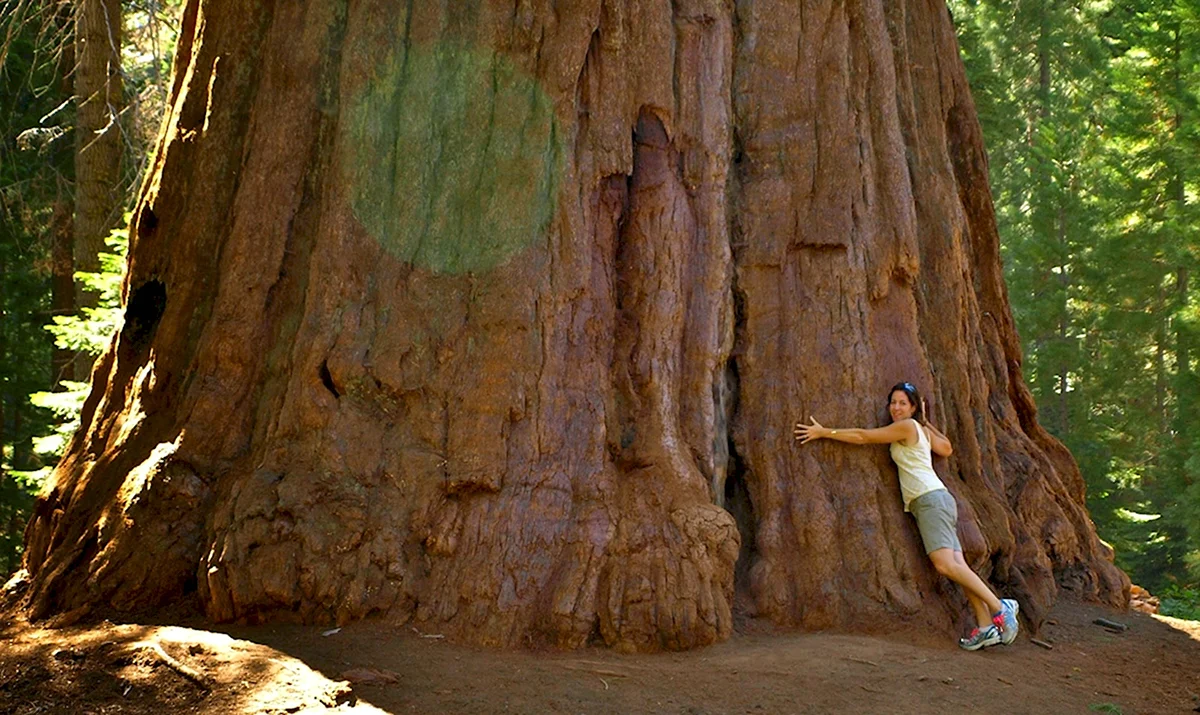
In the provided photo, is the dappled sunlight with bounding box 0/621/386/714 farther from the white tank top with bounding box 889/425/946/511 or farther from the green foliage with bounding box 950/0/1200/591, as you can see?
the green foliage with bounding box 950/0/1200/591

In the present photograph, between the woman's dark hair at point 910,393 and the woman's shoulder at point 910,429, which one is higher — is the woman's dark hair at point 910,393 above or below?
above

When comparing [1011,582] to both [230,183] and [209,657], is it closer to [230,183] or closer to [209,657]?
[209,657]

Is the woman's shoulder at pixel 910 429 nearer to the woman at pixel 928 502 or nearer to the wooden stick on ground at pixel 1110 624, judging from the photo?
the woman at pixel 928 502

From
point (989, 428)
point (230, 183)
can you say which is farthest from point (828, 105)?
point (230, 183)

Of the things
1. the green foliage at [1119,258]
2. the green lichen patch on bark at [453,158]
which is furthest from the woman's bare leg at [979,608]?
the green foliage at [1119,258]

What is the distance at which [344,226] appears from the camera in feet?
22.2

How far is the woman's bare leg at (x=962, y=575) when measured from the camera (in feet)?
23.1

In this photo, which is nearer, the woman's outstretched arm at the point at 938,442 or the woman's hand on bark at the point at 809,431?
the woman's hand on bark at the point at 809,431

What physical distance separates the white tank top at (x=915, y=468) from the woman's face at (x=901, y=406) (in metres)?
0.13

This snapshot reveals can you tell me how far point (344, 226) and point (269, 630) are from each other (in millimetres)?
2321

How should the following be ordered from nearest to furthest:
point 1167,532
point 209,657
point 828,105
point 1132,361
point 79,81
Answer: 1. point 209,657
2. point 828,105
3. point 79,81
4. point 1167,532
5. point 1132,361

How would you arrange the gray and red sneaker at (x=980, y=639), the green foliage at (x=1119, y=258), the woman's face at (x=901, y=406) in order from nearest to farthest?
the gray and red sneaker at (x=980, y=639), the woman's face at (x=901, y=406), the green foliage at (x=1119, y=258)

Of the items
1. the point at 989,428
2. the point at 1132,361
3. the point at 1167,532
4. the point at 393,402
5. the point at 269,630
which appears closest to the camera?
the point at 269,630

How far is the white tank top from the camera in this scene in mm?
7215
